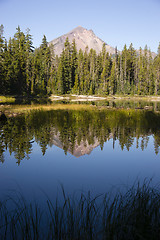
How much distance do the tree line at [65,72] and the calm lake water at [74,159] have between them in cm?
3631

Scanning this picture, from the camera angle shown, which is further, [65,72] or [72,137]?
[65,72]

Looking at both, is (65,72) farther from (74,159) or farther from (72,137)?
(74,159)

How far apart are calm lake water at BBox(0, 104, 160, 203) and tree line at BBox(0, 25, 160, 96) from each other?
3631 cm

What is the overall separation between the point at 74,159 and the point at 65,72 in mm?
66598

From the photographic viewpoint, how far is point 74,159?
9.52m

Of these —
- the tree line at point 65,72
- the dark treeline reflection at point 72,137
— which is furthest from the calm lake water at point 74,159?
the tree line at point 65,72

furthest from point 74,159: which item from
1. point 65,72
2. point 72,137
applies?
point 65,72

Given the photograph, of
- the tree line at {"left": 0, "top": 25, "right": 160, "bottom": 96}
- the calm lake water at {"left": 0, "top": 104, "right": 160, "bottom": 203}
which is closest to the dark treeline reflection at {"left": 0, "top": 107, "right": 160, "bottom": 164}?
the calm lake water at {"left": 0, "top": 104, "right": 160, "bottom": 203}

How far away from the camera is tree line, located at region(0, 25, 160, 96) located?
2092 inches

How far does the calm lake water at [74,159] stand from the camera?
679 centimetres

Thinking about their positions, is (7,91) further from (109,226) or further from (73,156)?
(109,226)

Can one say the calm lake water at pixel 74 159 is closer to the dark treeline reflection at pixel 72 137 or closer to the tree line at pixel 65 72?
the dark treeline reflection at pixel 72 137

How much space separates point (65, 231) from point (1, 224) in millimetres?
1418

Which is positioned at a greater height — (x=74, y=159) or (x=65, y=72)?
(x=65, y=72)
